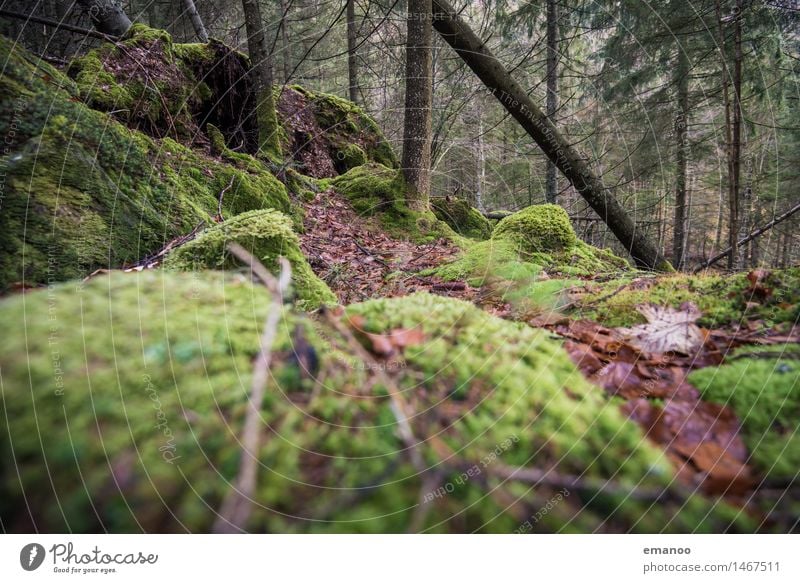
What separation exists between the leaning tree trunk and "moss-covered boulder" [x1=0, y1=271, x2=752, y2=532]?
5508mm

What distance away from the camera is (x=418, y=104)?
6145 millimetres

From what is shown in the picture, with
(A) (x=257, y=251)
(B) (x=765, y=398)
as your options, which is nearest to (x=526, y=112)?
(A) (x=257, y=251)

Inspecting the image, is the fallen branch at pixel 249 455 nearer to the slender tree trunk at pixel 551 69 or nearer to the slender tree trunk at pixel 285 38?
the slender tree trunk at pixel 285 38

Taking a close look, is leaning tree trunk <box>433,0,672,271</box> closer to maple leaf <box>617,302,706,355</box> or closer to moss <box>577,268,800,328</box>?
moss <box>577,268,800,328</box>

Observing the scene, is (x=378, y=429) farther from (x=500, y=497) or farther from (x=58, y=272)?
(x=58, y=272)

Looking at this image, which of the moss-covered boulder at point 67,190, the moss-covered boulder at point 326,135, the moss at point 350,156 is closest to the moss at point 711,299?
the moss-covered boulder at point 67,190

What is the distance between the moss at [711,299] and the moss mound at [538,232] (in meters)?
1.78

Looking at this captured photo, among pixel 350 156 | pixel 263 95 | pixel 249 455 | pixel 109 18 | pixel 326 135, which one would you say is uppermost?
pixel 109 18

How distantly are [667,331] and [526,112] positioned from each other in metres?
4.97

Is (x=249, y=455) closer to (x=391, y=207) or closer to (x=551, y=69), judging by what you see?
(x=391, y=207)

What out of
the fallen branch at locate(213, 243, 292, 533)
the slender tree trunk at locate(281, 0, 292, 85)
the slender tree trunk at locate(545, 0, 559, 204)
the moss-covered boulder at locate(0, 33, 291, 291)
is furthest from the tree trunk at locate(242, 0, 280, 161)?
the slender tree trunk at locate(545, 0, 559, 204)

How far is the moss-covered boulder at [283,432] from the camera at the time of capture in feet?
2.74
